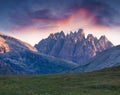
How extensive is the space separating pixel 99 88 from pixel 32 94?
15.1 m

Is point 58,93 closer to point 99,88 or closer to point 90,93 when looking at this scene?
point 90,93

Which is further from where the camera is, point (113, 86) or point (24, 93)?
point (113, 86)

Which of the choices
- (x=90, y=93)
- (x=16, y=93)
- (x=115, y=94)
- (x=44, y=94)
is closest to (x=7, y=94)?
(x=16, y=93)

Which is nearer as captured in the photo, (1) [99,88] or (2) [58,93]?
(2) [58,93]

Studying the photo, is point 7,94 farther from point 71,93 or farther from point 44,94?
point 71,93

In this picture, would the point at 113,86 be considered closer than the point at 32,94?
No

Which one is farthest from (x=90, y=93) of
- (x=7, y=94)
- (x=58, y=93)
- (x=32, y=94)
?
(x=7, y=94)

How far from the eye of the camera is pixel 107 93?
52031 millimetres

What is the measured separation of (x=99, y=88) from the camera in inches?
2331

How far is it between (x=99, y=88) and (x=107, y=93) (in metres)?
7.20

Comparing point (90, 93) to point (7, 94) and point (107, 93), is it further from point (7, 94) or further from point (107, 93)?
point (7, 94)

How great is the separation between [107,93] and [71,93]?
6213 millimetres

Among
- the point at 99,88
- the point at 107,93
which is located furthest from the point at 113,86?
the point at 107,93

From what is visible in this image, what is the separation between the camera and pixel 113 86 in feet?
198
